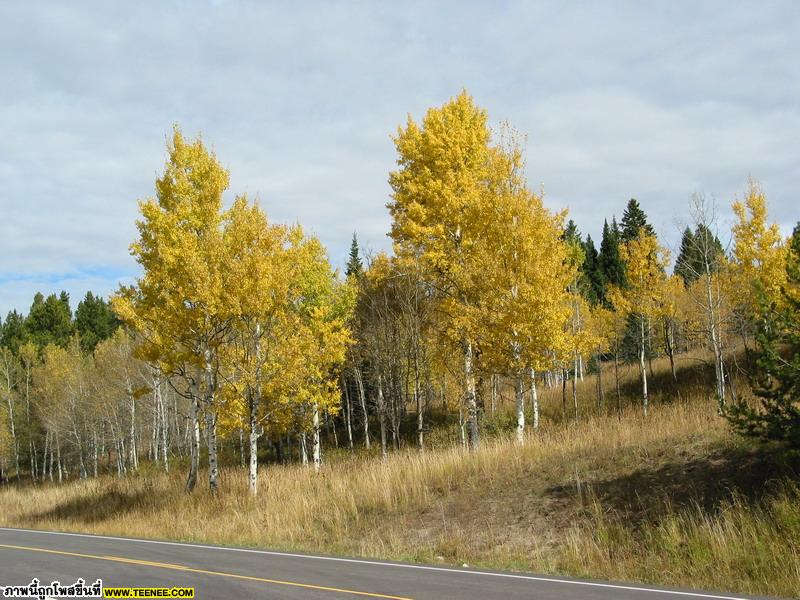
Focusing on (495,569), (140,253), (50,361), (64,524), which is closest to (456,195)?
(140,253)

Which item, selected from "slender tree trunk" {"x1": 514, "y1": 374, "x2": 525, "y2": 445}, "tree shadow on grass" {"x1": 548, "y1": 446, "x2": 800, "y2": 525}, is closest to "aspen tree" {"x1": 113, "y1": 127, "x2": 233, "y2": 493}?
"slender tree trunk" {"x1": 514, "y1": 374, "x2": 525, "y2": 445}

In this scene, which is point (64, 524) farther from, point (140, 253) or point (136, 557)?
point (136, 557)

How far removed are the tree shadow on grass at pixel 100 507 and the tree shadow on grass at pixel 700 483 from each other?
15.1 m

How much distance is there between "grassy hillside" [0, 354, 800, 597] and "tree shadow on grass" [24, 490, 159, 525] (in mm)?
387

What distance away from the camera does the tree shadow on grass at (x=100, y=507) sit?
21.1 metres

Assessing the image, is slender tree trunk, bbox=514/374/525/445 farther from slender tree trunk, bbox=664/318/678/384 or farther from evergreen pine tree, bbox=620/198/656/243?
evergreen pine tree, bbox=620/198/656/243

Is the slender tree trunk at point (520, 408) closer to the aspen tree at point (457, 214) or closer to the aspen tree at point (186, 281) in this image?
the aspen tree at point (457, 214)

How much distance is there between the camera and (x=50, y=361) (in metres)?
54.9

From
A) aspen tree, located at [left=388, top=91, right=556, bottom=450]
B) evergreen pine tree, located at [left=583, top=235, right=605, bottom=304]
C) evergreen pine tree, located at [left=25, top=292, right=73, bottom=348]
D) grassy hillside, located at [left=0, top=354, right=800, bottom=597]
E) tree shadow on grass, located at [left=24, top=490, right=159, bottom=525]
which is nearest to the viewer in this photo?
grassy hillside, located at [left=0, top=354, right=800, bottom=597]

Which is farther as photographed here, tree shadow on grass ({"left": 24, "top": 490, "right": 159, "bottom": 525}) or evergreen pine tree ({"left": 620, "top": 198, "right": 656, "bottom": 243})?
evergreen pine tree ({"left": 620, "top": 198, "right": 656, "bottom": 243})

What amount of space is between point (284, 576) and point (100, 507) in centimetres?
1642

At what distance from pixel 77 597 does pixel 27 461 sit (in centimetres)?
7142

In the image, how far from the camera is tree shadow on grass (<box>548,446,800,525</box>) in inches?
422

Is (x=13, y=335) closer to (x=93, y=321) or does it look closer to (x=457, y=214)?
(x=93, y=321)
